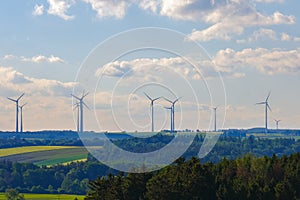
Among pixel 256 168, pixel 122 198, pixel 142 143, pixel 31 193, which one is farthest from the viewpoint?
pixel 31 193

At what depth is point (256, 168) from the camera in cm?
8481

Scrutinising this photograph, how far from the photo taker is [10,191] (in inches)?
6388

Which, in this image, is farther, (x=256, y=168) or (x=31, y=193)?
(x=31, y=193)

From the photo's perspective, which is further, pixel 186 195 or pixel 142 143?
pixel 142 143

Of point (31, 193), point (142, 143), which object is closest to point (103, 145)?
point (142, 143)

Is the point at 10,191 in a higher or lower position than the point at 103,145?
lower

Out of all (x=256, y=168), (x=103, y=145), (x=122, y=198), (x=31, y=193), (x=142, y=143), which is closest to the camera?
(x=122, y=198)

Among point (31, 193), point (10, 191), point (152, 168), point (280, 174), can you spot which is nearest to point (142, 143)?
point (10, 191)

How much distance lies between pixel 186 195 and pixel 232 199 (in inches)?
180

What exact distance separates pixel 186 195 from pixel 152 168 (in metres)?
17.6

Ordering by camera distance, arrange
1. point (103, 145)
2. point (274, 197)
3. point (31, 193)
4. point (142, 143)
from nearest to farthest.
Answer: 1. point (274, 197)
2. point (103, 145)
3. point (142, 143)
4. point (31, 193)

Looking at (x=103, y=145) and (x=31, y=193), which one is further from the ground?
(x=103, y=145)

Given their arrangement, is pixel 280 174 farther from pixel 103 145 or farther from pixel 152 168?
pixel 103 145

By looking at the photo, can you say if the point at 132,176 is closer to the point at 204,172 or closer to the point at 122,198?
the point at 122,198
